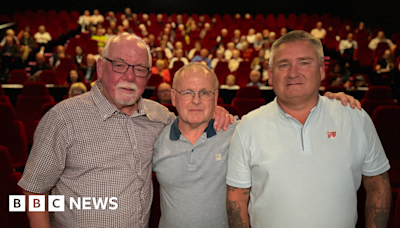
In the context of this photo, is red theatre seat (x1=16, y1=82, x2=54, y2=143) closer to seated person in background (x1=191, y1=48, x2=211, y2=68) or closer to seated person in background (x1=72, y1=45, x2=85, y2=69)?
seated person in background (x1=72, y1=45, x2=85, y2=69)

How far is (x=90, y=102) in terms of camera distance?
1.29m

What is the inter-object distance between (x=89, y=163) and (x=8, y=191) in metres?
0.66

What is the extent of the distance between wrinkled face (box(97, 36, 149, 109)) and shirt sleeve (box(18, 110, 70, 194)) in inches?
10.7

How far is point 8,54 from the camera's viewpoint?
6.78 m

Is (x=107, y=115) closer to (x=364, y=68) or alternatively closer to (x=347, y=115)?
(x=347, y=115)

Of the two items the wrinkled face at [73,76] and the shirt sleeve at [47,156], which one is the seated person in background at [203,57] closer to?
the wrinkled face at [73,76]

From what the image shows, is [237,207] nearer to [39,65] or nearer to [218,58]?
[218,58]

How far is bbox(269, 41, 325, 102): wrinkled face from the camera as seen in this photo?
109cm

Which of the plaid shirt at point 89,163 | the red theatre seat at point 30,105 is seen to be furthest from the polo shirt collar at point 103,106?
the red theatre seat at point 30,105

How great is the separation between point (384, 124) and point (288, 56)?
83.4 inches

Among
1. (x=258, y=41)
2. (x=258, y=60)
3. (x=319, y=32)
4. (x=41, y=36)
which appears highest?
(x=319, y=32)

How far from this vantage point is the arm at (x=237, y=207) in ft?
3.71

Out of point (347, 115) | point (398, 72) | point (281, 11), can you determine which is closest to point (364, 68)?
point (398, 72)

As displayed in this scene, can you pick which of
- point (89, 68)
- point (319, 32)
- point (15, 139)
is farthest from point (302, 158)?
point (319, 32)
